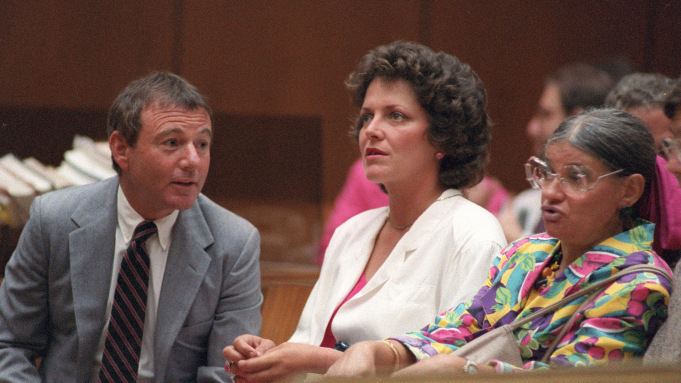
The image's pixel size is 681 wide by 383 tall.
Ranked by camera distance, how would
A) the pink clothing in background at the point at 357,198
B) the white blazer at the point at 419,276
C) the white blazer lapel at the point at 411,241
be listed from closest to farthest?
1. the white blazer at the point at 419,276
2. the white blazer lapel at the point at 411,241
3. the pink clothing in background at the point at 357,198

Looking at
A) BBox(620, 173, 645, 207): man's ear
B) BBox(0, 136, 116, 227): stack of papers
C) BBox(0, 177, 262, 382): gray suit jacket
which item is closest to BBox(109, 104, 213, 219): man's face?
BBox(0, 177, 262, 382): gray suit jacket

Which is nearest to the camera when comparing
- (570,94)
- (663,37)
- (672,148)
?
(672,148)

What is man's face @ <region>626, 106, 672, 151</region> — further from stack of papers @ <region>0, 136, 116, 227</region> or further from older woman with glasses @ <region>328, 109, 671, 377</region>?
stack of papers @ <region>0, 136, 116, 227</region>

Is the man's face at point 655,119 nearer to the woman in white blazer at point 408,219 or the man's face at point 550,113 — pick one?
the woman in white blazer at point 408,219

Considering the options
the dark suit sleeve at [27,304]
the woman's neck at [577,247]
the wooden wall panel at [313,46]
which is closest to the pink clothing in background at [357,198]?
the wooden wall panel at [313,46]

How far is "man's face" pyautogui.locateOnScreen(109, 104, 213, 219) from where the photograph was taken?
3252 millimetres

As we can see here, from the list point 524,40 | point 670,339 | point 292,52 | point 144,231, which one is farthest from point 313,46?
point 670,339

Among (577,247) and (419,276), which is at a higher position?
(577,247)

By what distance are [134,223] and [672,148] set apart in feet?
4.94

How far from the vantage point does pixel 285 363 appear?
9.52 feet

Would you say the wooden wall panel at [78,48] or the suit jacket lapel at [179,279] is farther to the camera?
the wooden wall panel at [78,48]

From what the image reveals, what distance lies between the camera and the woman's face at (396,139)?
326 centimetres

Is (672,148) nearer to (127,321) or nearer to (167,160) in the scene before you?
(167,160)

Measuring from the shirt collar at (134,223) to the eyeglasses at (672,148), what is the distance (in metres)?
1.39
